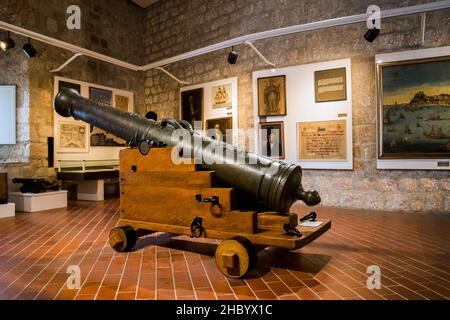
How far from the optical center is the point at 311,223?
307cm

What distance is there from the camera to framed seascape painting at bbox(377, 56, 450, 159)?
521 cm

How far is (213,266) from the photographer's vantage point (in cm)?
283

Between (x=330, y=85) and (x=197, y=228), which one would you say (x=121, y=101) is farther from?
(x=197, y=228)

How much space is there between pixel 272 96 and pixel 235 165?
13.9 feet

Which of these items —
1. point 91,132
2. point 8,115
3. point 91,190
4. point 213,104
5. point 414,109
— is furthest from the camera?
point 91,132

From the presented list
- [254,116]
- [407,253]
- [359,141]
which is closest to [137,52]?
[254,116]

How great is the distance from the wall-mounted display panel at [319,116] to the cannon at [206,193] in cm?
323

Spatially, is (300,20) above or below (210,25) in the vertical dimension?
below

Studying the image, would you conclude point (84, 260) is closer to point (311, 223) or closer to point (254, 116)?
point (311, 223)

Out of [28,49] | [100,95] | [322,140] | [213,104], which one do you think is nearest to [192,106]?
[213,104]

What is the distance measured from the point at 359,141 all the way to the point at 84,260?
15.4 feet

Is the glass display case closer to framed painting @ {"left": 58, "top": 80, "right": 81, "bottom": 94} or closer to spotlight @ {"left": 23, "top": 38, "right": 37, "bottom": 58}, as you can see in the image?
framed painting @ {"left": 58, "top": 80, "right": 81, "bottom": 94}

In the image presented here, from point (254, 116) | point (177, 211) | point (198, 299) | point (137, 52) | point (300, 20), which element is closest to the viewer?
point (198, 299)

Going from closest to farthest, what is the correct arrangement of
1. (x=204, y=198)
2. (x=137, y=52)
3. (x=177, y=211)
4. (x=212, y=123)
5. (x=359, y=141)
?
(x=204, y=198)
(x=177, y=211)
(x=359, y=141)
(x=212, y=123)
(x=137, y=52)
